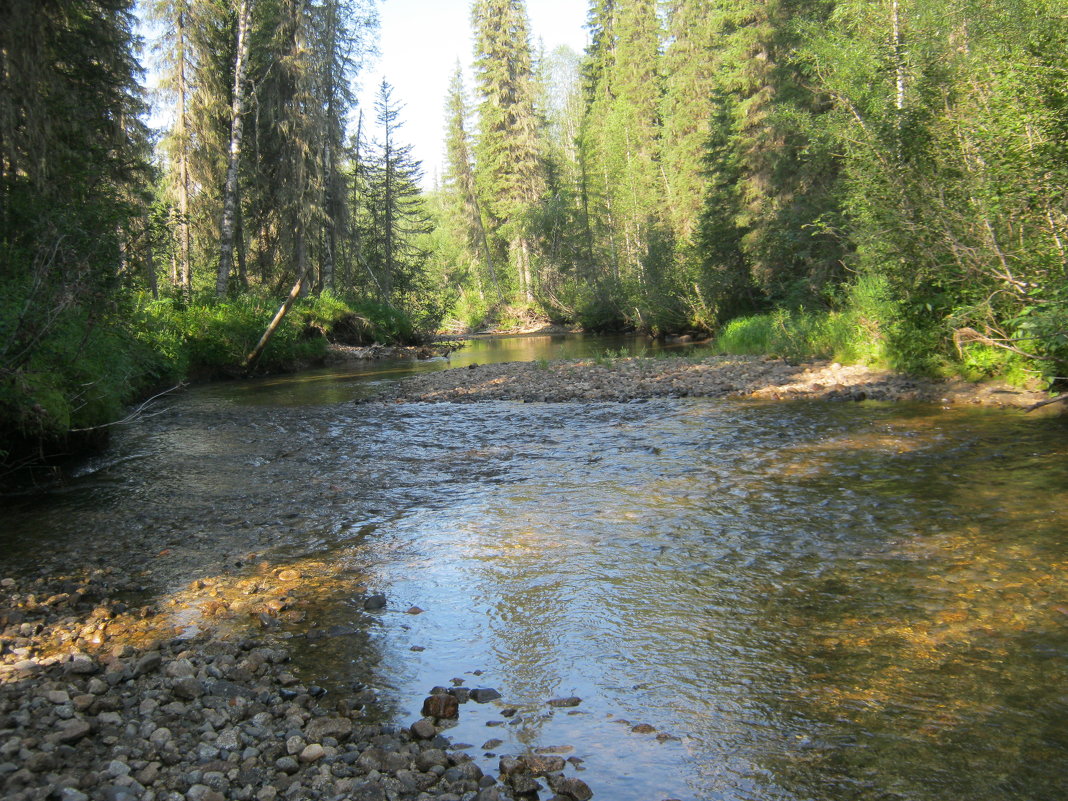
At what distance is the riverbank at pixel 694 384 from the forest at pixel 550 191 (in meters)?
0.66

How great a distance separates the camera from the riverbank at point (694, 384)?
39.4 feet

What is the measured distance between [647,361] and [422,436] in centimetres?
896

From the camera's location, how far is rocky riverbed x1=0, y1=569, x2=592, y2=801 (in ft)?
9.82

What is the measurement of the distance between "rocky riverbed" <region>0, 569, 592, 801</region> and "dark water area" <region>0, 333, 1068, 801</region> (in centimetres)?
22

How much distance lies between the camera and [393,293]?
115ft

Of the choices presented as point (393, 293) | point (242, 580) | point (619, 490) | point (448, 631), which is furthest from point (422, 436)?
point (393, 293)

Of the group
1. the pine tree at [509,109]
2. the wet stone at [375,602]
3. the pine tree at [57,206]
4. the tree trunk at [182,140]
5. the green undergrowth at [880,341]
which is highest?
the pine tree at [509,109]

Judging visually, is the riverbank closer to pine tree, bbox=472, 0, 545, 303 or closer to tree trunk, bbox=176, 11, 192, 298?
tree trunk, bbox=176, 11, 192, 298

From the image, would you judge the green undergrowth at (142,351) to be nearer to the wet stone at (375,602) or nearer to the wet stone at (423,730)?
the wet stone at (375,602)

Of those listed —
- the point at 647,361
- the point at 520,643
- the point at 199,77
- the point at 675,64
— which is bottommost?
the point at 520,643

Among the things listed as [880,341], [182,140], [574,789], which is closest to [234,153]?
[182,140]

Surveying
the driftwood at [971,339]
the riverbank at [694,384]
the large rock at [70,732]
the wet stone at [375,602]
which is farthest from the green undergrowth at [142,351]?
the driftwood at [971,339]

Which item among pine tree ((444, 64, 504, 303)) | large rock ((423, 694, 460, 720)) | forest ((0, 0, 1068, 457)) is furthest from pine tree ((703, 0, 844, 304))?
pine tree ((444, 64, 504, 303))

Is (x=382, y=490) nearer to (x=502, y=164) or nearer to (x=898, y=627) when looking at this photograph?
(x=898, y=627)
